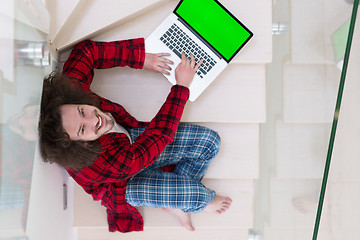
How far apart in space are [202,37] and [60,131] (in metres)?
0.68

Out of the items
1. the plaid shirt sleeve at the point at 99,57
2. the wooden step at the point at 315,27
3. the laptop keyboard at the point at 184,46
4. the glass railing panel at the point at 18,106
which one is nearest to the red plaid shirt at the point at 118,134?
the plaid shirt sleeve at the point at 99,57

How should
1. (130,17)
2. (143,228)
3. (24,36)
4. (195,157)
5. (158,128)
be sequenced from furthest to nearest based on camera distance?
(143,228)
(195,157)
(130,17)
(158,128)
(24,36)

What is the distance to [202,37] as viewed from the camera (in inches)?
52.2

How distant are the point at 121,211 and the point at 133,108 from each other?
0.45 metres

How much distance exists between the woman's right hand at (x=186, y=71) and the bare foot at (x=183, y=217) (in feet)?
1.99

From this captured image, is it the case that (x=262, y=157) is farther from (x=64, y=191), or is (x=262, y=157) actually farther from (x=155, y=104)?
(x=64, y=191)

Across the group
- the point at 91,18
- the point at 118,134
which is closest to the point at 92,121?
the point at 118,134

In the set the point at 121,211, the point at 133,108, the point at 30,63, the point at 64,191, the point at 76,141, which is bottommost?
the point at 121,211

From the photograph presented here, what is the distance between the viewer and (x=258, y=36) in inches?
55.6

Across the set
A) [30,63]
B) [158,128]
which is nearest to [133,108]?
[158,128]

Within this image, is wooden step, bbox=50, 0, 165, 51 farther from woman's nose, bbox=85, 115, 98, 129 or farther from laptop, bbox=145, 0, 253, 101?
woman's nose, bbox=85, 115, 98, 129

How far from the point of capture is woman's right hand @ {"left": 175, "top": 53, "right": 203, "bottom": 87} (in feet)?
4.33

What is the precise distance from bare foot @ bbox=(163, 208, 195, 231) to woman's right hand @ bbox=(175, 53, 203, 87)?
0.61m

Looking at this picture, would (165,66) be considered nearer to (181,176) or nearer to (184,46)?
(184,46)
